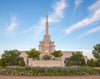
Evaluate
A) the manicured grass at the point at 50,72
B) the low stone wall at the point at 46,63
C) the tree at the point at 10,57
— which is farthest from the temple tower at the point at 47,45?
the manicured grass at the point at 50,72

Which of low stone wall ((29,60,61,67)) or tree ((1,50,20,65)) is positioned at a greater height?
tree ((1,50,20,65))

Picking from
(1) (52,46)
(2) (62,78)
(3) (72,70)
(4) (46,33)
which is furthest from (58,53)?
(2) (62,78)

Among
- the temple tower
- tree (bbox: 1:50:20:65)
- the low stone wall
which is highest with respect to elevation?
the temple tower

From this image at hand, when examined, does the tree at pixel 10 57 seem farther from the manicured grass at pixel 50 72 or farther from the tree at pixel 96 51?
the tree at pixel 96 51

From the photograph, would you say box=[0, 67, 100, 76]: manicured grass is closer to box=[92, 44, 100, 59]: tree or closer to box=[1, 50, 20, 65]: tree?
box=[1, 50, 20, 65]: tree

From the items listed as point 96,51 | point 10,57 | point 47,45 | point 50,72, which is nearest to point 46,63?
point 10,57

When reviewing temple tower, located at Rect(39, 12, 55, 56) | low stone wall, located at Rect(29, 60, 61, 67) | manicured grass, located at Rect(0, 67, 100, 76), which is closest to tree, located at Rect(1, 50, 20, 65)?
low stone wall, located at Rect(29, 60, 61, 67)

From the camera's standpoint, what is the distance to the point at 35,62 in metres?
21.8

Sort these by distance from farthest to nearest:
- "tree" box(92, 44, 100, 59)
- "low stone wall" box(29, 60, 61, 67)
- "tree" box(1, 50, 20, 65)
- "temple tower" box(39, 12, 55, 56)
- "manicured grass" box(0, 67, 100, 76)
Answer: "temple tower" box(39, 12, 55, 56)
"tree" box(92, 44, 100, 59)
"tree" box(1, 50, 20, 65)
"low stone wall" box(29, 60, 61, 67)
"manicured grass" box(0, 67, 100, 76)

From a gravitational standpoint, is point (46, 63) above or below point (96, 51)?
below

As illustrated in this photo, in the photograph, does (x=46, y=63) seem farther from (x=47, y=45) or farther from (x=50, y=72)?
(x=47, y=45)

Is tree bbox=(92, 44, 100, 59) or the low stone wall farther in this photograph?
tree bbox=(92, 44, 100, 59)

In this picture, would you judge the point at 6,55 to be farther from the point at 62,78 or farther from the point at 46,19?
the point at 46,19

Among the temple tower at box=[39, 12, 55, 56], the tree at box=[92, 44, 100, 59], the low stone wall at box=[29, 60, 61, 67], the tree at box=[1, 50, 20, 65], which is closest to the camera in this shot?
the low stone wall at box=[29, 60, 61, 67]
